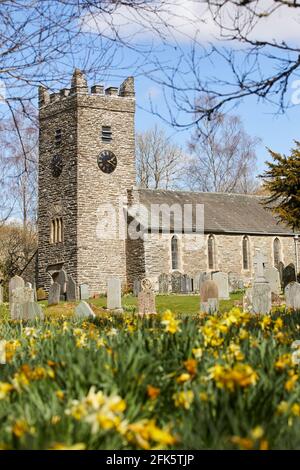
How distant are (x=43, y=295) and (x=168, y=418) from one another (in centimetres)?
3255

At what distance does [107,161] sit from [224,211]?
835 centimetres

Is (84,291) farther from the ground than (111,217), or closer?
closer

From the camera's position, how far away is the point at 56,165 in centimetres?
3853

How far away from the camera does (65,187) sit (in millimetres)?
37781

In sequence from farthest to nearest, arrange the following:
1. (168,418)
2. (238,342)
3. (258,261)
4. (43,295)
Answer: (43,295)
(258,261)
(238,342)
(168,418)

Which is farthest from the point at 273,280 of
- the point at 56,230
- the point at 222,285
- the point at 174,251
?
the point at 56,230

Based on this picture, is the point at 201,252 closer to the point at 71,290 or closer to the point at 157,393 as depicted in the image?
the point at 71,290

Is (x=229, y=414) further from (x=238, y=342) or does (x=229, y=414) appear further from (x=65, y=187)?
(x=65, y=187)

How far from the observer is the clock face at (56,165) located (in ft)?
126

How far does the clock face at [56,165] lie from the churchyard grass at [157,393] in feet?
111

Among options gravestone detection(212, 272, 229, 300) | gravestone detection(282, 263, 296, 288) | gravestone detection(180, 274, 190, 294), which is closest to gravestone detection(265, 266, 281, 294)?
gravestone detection(212, 272, 229, 300)

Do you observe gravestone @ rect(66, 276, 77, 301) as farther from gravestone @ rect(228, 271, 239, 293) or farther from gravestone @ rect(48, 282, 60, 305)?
gravestone @ rect(228, 271, 239, 293)

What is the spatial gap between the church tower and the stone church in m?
0.06
